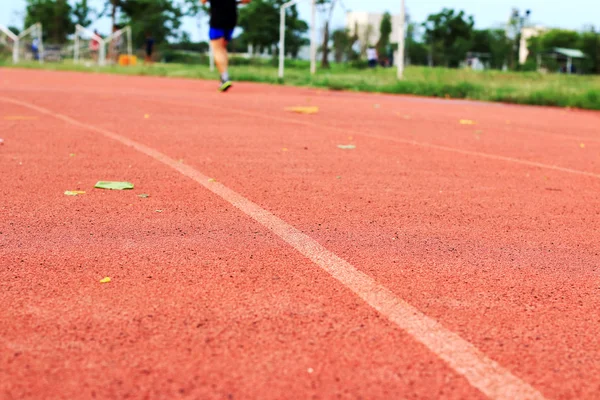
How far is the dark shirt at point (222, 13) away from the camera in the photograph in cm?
1439

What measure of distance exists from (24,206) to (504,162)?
13.3 feet

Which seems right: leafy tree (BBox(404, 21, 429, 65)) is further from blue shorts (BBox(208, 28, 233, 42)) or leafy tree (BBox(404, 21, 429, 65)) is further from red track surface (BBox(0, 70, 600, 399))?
red track surface (BBox(0, 70, 600, 399))

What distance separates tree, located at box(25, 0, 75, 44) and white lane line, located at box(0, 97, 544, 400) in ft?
253

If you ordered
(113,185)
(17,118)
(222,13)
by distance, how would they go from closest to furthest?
(113,185), (17,118), (222,13)

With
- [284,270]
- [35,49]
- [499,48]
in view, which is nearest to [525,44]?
[499,48]

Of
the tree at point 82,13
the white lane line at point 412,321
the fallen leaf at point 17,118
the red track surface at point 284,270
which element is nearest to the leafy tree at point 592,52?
the tree at point 82,13

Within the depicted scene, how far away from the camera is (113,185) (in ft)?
17.3

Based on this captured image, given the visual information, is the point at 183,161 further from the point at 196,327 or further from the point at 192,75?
the point at 192,75

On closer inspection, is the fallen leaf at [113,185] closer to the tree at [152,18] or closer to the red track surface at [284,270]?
the red track surface at [284,270]

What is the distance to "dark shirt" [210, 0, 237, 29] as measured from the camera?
1439 cm

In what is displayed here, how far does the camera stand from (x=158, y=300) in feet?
9.86

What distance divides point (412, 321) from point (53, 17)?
262 ft

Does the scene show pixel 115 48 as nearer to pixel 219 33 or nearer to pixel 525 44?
pixel 219 33

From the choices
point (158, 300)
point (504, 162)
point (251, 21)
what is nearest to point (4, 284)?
point (158, 300)
